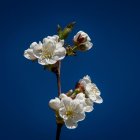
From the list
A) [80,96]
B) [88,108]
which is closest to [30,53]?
[80,96]

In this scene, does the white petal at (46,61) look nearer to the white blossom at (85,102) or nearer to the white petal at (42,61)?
the white petal at (42,61)

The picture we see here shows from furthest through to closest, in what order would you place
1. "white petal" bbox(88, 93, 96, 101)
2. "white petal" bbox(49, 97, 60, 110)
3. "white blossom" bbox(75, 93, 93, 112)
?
"white petal" bbox(88, 93, 96, 101)
"white blossom" bbox(75, 93, 93, 112)
"white petal" bbox(49, 97, 60, 110)

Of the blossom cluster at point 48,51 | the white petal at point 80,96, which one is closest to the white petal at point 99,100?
the white petal at point 80,96

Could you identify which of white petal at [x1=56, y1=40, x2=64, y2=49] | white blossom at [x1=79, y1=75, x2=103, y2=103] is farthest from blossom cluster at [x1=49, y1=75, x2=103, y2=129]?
white petal at [x1=56, y1=40, x2=64, y2=49]

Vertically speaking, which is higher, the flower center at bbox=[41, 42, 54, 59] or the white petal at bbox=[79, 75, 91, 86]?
the flower center at bbox=[41, 42, 54, 59]

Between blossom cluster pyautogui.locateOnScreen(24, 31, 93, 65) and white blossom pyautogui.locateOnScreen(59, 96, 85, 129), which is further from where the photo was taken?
blossom cluster pyautogui.locateOnScreen(24, 31, 93, 65)

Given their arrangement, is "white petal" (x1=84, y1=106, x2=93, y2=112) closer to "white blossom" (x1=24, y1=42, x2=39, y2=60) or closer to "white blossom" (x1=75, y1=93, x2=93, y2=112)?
"white blossom" (x1=75, y1=93, x2=93, y2=112)

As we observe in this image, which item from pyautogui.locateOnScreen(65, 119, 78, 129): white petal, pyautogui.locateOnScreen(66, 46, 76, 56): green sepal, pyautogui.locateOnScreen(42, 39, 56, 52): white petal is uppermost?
pyautogui.locateOnScreen(42, 39, 56, 52): white petal
